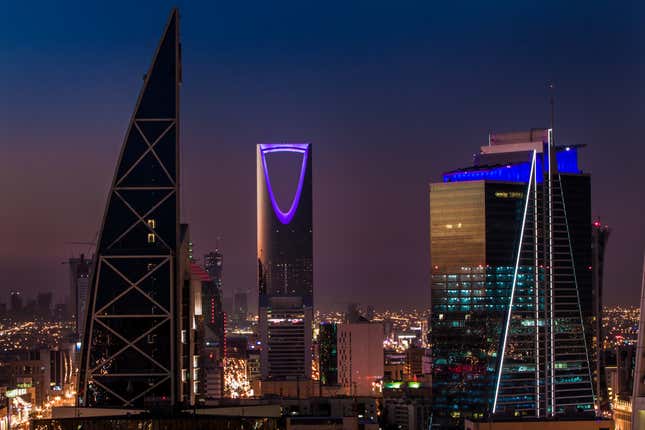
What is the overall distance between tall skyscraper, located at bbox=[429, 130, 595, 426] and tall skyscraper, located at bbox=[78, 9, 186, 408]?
41700 millimetres

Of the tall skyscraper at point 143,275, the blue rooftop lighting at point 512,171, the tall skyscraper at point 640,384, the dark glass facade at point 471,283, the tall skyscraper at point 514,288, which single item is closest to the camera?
the tall skyscraper at point 640,384

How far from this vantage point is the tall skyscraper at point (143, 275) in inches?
3393

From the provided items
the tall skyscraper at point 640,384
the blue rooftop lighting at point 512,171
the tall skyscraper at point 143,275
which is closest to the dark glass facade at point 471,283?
the blue rooftop lighting at point 512,171

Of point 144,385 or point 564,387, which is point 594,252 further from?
point 144,385

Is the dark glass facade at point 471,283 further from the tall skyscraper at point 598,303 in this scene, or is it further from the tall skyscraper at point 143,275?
the tall skyscraper at point 143,275

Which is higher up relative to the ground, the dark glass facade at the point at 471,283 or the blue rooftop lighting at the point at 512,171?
the blue rooftop lighting at the point at 512,171

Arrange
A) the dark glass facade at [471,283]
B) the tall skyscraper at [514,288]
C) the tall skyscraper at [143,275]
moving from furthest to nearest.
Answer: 1. the tall skyscraper at [514,288]
2. the dark glass facade at [471,283]
3. the tall skyscraper at [143,275]

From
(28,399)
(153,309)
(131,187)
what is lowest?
(28,399)

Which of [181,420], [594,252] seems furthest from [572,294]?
[181,420]

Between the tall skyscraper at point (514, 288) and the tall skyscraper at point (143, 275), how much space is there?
41700 mm

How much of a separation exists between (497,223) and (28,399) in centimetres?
4653

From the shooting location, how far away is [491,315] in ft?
412

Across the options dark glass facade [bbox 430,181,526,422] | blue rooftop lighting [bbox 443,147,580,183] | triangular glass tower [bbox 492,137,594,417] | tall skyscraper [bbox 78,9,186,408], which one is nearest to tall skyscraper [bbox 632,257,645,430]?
tall skyscraper [bbox 78,9,186,408]

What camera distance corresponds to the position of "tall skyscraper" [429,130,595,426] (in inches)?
4914
